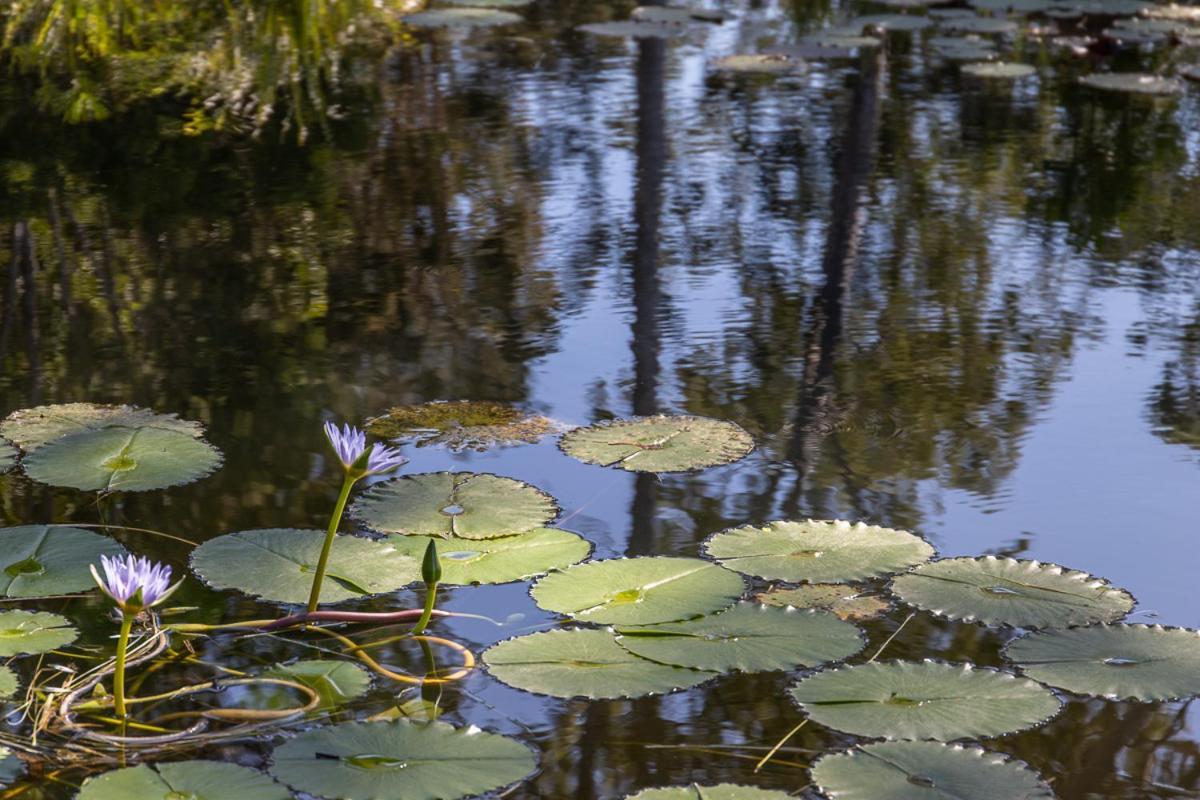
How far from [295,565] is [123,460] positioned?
46 centimetres

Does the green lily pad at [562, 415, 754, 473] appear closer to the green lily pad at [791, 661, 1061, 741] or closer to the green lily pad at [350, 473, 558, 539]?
the green lily pad at [350, 473, 558, 539]

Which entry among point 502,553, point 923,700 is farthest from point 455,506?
point 923,700

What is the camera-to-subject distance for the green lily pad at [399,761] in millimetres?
1379

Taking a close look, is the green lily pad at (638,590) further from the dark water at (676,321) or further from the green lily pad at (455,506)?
the green lily pad at (455,506)

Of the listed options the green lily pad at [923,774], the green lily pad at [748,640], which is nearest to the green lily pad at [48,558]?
the green lily pad at [748,640]

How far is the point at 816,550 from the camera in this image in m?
1.92

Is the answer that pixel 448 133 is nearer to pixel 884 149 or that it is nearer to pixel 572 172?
pixel 572 172

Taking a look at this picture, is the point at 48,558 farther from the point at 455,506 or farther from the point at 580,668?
the point at 580,668

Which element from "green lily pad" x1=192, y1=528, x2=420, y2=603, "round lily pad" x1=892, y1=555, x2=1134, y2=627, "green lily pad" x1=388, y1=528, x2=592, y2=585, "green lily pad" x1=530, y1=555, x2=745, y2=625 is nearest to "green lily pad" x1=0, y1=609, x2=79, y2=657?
"green lily pad" x1=192, y1=528, x2=420, y2=603

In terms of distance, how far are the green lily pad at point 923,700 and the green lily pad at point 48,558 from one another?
2.99 ft

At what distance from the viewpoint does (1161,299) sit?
3.08 m

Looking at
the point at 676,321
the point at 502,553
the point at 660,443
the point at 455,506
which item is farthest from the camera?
the point at 676,321

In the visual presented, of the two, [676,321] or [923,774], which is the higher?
[676,321]

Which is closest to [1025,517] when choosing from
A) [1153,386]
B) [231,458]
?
[1153,386]
